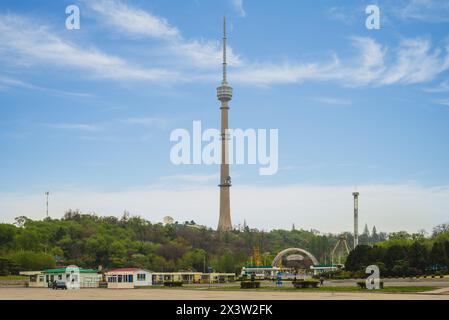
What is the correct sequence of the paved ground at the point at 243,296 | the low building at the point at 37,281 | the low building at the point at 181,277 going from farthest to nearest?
the low building at the point at 181,277 → the low building at the point at 37,281 → the paved ground at the point at 243,296

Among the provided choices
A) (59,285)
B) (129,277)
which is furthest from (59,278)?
(59,285)

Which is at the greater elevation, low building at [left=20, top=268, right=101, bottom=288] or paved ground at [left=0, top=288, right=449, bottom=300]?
paved ground at [left=0, top=288, right=449, bottom=300]

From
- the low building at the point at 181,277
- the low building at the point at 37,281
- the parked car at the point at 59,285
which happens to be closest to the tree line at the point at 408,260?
the low building at the point at 181,277

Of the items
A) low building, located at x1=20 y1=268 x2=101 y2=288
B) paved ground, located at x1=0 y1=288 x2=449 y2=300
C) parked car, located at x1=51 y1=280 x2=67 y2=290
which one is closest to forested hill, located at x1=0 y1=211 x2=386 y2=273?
low building, located at x1=20 y1=268 x2=101 y2=288

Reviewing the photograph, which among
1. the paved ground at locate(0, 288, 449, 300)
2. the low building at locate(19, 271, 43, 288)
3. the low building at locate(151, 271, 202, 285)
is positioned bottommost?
the low building at locate(151, 271, 202, 285)

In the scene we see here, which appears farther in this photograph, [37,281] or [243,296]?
[37,281]

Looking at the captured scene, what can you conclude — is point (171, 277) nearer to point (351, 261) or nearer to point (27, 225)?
point (351, 261)

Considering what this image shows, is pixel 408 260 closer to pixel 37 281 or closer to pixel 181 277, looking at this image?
pixel 181 277

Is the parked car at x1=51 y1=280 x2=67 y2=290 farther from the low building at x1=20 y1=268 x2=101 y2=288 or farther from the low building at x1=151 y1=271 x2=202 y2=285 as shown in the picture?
the low building at x1=151 y1=271 x2=202 y2=285

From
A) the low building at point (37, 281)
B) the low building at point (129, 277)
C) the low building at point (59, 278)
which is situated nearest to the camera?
the low building at point (59, 278)

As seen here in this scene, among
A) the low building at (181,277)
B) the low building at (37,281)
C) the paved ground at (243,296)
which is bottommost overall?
the low building at (181,277)

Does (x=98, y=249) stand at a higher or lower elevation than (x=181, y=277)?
higher

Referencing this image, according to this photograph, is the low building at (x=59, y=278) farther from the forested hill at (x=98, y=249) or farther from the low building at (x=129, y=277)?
the forested hill at (x=98, y=249)
